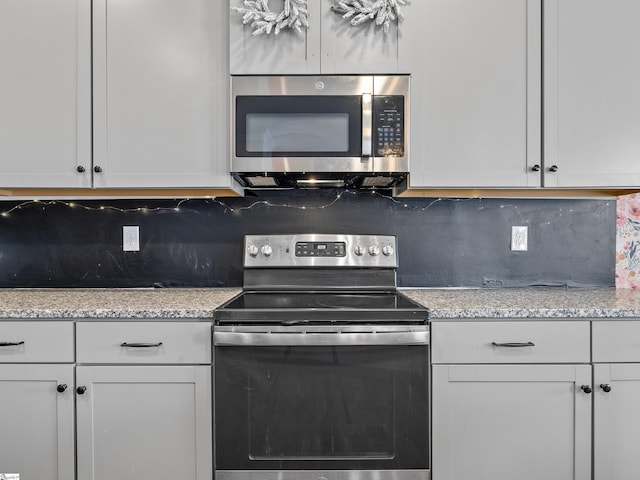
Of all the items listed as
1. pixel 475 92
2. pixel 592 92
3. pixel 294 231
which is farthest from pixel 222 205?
pixel 592 92

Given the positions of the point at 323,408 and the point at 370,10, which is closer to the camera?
the point at 323,408

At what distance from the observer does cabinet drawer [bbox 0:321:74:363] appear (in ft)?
4.81

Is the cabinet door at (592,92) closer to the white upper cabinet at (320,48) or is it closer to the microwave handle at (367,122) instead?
the white upper cabinet at (320,48)

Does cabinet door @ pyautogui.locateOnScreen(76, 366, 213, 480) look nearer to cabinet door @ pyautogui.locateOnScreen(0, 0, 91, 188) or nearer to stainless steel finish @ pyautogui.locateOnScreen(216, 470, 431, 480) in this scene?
stainless steel finish @ pyautogui.locateOnScreen(216, 470, 431, 480)

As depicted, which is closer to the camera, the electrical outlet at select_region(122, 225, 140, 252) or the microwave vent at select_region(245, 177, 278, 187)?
the microwave vent at select_region(245, 177, 278, 187)

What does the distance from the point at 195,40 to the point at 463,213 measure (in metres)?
1.43

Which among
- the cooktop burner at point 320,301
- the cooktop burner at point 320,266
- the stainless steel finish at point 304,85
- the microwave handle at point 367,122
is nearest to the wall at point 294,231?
the cooktop burner at point 320,266

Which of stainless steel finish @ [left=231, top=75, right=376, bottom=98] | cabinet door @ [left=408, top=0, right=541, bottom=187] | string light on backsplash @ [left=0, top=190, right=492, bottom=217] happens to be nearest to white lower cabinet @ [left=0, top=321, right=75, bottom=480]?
string light on backsplash @ [left=0, top=190, right=492, bottom=217]

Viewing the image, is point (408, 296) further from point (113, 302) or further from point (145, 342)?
point (113, 302)

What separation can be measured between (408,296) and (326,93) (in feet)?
2.99

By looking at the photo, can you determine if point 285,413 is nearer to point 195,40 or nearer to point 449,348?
point 449,348

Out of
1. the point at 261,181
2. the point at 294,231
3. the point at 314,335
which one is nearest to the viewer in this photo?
the point at 314,335

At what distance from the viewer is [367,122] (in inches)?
66.8

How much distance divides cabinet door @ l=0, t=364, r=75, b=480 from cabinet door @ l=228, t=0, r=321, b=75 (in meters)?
1.32
